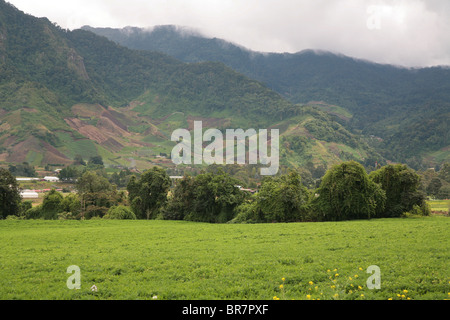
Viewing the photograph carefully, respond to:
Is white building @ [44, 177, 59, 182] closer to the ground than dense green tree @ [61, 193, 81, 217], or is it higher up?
higher up

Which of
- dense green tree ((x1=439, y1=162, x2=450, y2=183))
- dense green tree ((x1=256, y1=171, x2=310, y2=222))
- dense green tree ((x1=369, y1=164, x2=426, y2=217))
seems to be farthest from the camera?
dense green tree ((x1=439, y1=162, x2=450, y2=183))

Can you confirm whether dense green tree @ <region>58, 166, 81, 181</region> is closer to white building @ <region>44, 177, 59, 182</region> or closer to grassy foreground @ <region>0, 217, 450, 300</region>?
white building @ <region>44, 177, 59, 182</region>

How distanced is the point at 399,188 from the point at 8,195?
69565 millimetres

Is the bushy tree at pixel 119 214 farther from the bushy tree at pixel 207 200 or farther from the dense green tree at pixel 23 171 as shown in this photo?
the dense green tree at pixel 23 171

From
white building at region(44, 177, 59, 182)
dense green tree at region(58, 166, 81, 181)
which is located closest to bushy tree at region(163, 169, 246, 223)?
dense green tree at region(58, 166, 81, 181)

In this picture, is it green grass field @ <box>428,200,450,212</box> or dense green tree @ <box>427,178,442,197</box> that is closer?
green grass field @ <box>428,200,450,212</box>

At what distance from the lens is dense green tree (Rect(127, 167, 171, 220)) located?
69.7 m

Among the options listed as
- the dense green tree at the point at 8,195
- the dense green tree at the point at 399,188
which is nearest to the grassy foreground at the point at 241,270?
the dense green tree at the point at 399,188

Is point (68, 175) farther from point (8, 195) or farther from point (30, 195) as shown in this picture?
point (8, 195)

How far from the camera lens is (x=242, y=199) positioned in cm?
6312

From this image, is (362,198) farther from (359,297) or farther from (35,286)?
(35,286)

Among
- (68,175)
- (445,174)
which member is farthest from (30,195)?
(445,174)
